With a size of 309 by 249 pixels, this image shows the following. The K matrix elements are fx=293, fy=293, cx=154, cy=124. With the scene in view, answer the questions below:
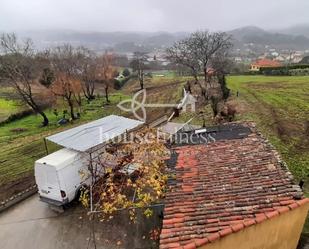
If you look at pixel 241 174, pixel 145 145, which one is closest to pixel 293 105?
pixel 145 145

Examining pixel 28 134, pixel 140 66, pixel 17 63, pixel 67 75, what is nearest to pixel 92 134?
pixel 28 134

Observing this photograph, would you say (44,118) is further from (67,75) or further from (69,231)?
(69,231)

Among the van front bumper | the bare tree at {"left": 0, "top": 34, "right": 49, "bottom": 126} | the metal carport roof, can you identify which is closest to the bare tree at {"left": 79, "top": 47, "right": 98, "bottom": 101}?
the bare tree at {"left": 0, "top": 34, "right": 49, "bottom": 126}

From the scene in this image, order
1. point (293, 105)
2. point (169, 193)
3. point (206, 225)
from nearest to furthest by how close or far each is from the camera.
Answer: point (206, 225) < point (169, 193) < point (293, 105)

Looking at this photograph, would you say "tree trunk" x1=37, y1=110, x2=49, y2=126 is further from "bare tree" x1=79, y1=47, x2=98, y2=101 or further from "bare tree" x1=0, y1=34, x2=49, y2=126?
"bare tree" x1=79, y1=47, x2=98, y2=101

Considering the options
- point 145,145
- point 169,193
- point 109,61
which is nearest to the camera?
point 169,193

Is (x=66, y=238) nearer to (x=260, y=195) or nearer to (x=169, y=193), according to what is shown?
(x=169, y=193)

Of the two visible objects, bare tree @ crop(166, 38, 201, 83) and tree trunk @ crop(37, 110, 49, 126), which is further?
bare tree @ crop(166, 38, 201, 83)
